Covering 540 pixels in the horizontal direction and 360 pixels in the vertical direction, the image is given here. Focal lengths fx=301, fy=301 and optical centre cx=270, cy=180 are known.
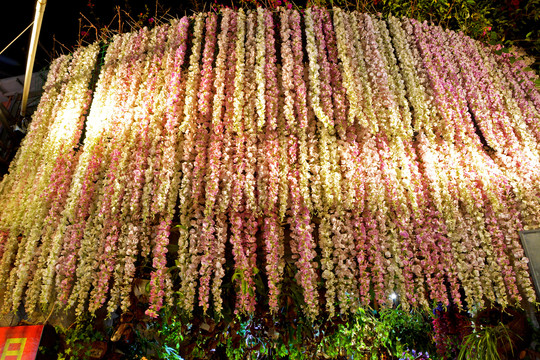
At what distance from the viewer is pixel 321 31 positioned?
340 centimetres

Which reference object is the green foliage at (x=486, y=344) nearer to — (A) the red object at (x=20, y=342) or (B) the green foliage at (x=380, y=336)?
(B) the green foliage at (x=380, y=336)

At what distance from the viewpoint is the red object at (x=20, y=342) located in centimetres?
290

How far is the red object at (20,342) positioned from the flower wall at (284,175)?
1.17 feet

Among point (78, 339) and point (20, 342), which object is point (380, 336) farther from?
point (20, 342)

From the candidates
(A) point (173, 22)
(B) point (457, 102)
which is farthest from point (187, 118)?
(B) point (457, 102)

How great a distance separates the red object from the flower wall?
1.17 feet

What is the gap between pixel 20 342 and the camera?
294cm

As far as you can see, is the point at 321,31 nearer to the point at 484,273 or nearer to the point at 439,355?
the point at 484,273

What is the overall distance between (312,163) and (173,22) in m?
2.50

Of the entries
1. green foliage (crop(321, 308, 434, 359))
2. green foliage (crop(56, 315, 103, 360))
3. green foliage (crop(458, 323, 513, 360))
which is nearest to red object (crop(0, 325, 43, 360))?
green foliage (crop(56, 315, 103, 360))

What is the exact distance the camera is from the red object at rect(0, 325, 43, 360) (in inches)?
114

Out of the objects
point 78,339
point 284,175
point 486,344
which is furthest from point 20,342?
point 486,344

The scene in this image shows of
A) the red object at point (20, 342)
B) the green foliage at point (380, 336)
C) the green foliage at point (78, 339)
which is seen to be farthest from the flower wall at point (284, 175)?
the green foliage at point (380, 336)

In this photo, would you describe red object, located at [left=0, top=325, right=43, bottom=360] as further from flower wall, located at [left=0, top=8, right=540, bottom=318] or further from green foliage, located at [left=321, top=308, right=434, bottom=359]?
green foliage, located at [left=321, top=308, right=434, bottom=359]
